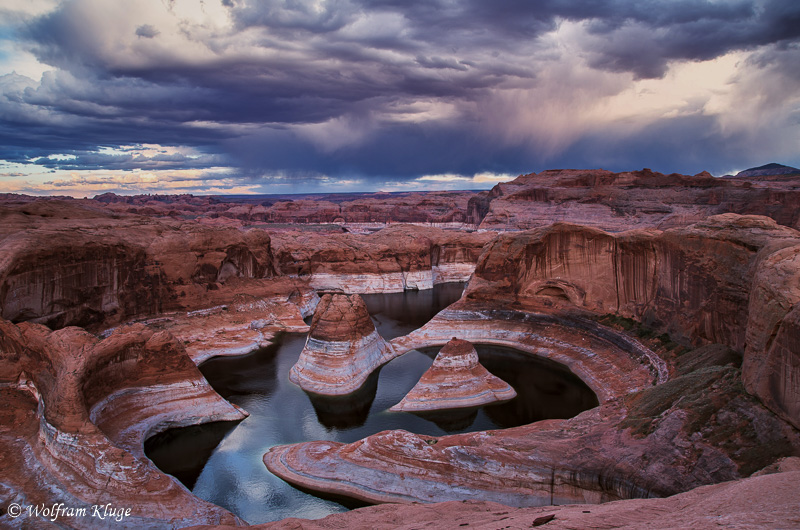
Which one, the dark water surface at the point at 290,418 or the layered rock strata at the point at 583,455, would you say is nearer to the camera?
the layered rock strata at the point at 583,455

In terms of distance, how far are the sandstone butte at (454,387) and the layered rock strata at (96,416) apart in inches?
358

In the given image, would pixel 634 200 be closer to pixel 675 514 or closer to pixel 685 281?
pixel 685 281

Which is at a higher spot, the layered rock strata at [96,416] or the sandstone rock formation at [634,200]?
the sandstone rock formation at [634,200]

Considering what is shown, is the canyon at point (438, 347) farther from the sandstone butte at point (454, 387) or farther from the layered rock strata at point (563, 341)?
the sandstone butte at point (454, 387)

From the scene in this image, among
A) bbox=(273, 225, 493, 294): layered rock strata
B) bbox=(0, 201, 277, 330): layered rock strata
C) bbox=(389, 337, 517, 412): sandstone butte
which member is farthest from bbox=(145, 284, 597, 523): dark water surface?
bbox=(273, 225, 493, 294): layered rock strata

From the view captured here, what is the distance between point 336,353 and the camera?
87.8 ft

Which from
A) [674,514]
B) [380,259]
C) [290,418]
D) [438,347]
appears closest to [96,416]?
[290,418]

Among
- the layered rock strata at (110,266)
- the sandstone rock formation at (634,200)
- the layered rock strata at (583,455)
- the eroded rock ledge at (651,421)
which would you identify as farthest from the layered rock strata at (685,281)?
the sandstone rock formation at (634,200)

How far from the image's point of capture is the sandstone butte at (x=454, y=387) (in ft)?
77.5

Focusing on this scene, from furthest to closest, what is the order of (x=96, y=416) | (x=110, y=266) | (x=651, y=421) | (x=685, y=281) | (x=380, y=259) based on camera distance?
(x=380, y=259) → (x=110, y=266) → (x=685, y=281) → (x=96, y=416) → (x=651, y=421)

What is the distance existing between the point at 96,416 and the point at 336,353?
1181 cm

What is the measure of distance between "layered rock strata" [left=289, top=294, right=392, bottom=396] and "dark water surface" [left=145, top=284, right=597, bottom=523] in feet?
2.21

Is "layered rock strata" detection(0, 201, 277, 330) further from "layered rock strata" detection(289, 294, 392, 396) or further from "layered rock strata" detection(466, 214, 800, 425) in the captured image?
"layered rock strata" detection(466, 214, 800, 425)

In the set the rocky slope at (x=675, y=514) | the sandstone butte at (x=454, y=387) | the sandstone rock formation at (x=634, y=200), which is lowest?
the sandstone butte at (x=454, y=387)
